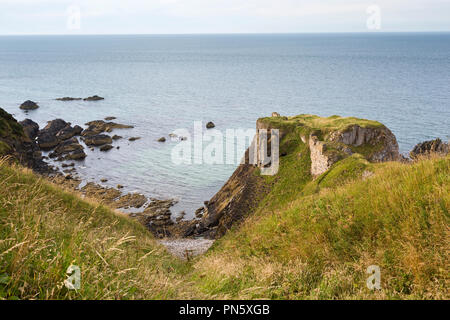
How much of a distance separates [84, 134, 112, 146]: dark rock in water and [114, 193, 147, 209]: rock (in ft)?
91.6

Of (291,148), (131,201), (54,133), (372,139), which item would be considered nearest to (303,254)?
(291,148)

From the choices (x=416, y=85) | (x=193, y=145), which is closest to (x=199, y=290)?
(x=193, y=145)

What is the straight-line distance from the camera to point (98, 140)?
245ft

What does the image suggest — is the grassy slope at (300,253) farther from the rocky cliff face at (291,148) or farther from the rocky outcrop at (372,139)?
the rocky outcrop at (372,139)

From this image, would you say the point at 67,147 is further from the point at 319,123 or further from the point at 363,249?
the point at 363,249

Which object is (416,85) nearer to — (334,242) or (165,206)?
(165,206)

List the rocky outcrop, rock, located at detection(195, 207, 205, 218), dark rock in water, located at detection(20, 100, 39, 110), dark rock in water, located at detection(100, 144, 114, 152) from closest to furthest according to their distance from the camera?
1. the rocky outcrop
2. rock, located at detection(195, 207, 205, 218)
3. dark rock in water, located at detection(100, 144, 114, 152)
4. dark rock in water, located at detection(20, 100, 39, 110)

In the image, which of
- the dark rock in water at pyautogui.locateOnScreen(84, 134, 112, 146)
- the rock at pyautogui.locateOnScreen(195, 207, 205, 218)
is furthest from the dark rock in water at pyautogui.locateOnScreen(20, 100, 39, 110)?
the rock at pyautogui.locateOnScreen(195, 207, 205, 218)

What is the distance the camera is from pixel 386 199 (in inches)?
352

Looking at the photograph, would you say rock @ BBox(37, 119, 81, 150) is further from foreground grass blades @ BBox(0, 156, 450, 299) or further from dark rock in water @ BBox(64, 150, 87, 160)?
foreground grass blades @ BBox(0, 156, 450, 299)

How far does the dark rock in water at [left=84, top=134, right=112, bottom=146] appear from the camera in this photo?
244 feet

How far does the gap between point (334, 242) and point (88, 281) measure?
601cm

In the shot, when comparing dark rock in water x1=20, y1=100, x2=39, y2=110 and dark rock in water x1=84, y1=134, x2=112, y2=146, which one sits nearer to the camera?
dark rock in water x1=84, y1=134, x2=112, y2=146

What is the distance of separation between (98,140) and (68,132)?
8.86m
